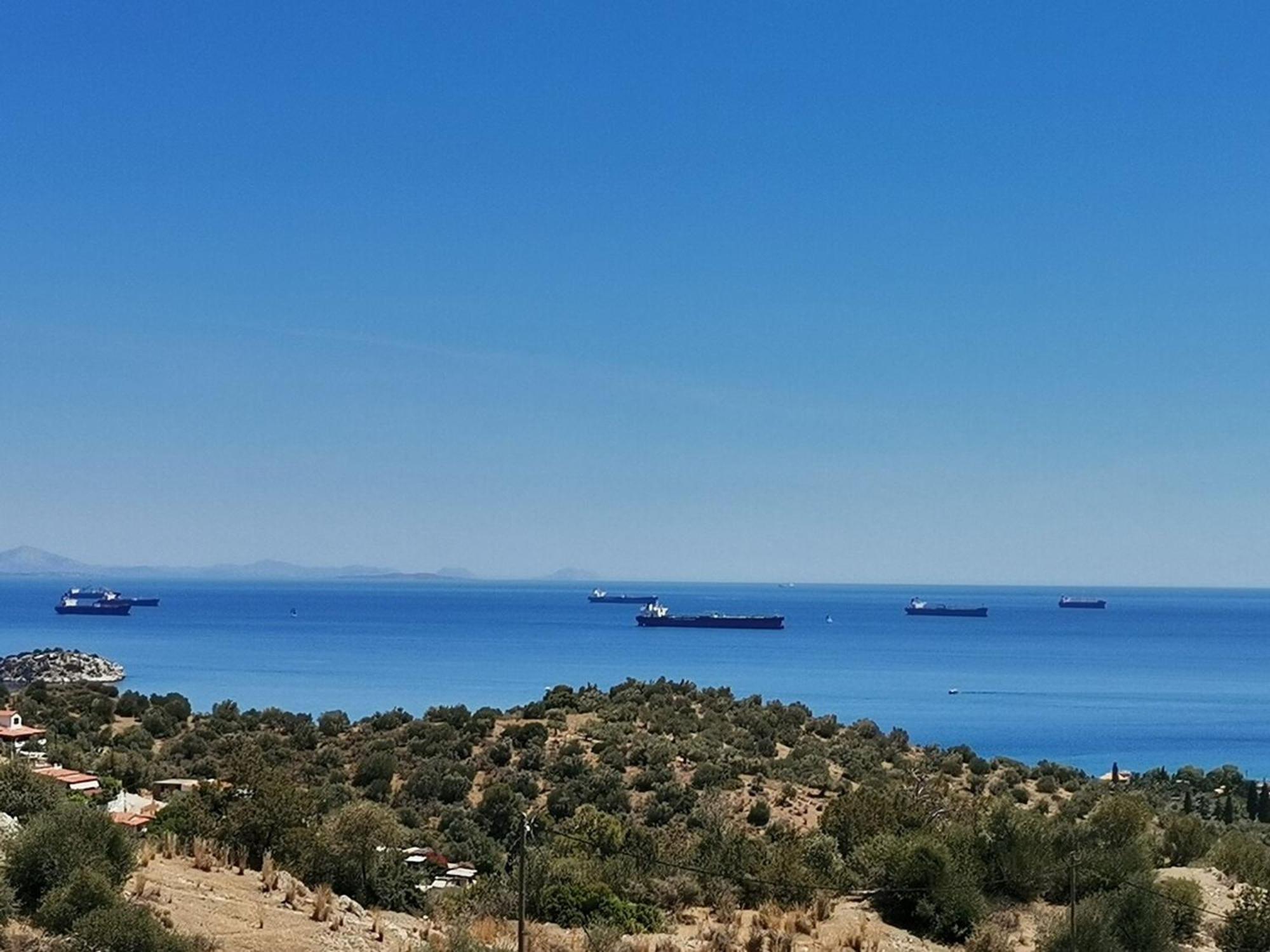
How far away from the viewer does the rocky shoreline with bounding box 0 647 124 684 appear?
250 feet

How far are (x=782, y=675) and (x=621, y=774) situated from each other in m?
77.7

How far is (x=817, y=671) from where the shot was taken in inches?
4407

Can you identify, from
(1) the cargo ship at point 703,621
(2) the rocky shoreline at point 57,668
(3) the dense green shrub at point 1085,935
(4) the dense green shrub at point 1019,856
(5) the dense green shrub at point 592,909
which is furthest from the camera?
(1) the cargo ship at point 703,621

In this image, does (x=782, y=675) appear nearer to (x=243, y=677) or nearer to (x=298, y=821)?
(x=243, y=677)

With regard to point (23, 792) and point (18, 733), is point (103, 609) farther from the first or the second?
point (23, 792)

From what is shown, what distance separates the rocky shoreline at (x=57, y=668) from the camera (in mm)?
76312

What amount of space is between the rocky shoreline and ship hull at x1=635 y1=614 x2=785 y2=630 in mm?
105460

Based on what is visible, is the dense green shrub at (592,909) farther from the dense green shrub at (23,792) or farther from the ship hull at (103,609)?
the ship hull at (103,609)

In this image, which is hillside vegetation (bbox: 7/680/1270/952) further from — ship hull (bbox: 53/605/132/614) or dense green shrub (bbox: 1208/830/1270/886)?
ship hull (bbox: 53/605/132/614)

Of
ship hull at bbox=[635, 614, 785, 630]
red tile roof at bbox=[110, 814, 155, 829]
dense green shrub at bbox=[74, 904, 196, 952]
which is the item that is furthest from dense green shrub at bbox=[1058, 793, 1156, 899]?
ship hull at bbox=[635, 614, 785, 630]

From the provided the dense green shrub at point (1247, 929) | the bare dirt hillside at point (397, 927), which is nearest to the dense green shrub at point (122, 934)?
the bare dirt hillside at point (397, 927)

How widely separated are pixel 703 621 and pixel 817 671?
6872cm

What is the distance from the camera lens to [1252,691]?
104 m

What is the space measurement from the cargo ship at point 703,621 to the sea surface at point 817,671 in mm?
3783
